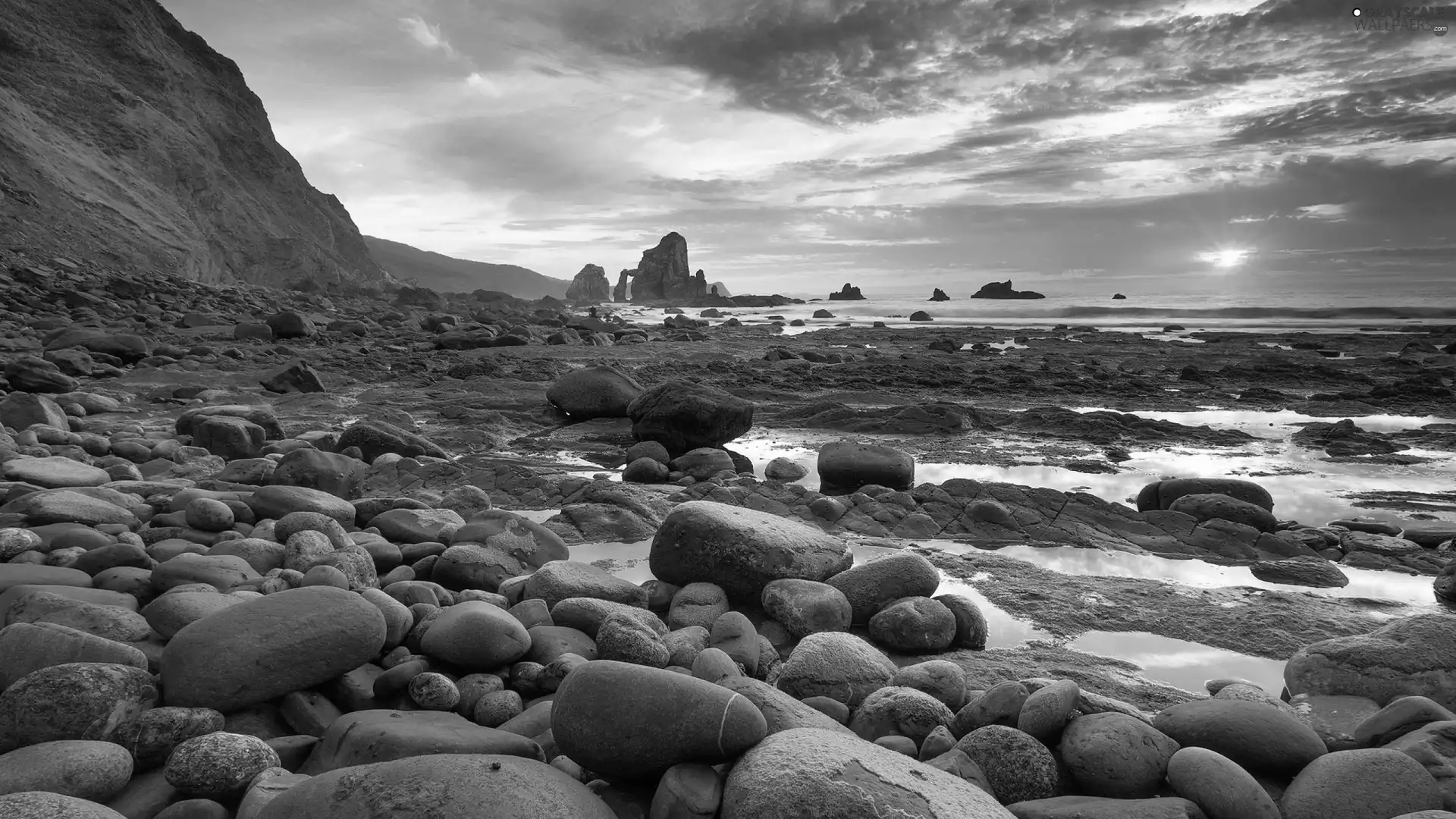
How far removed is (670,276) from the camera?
110 meters

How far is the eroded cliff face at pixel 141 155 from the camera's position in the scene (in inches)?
931

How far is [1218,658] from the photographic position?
342cm

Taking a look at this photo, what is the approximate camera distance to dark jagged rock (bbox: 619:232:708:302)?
10938 centimetres

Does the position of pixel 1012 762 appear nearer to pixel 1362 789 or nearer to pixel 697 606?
pixel 1362 789

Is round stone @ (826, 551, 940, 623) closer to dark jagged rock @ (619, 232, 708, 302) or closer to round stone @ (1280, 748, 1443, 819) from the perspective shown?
round stone @ (1280, 748, 1443, 819)

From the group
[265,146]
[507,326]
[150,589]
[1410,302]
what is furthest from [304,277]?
[1410,302]

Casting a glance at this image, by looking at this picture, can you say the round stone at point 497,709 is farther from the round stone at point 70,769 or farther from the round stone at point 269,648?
the round stone at point 70,769

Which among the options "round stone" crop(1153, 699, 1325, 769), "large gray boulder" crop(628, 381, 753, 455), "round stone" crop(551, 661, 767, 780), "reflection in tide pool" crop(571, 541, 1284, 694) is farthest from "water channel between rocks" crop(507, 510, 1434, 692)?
"large gray boulder" crop(628, 381, 753, 455)

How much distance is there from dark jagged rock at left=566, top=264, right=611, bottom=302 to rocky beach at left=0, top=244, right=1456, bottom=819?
4910 inches

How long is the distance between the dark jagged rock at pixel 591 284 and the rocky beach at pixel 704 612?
124716mm

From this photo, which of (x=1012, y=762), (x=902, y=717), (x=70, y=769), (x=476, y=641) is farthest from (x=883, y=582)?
(x=70, y=769)

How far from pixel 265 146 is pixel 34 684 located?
5241 centimetres

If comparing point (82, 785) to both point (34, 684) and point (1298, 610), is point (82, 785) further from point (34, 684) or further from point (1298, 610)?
point (1298, 610)

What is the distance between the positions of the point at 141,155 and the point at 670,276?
8014 centimetres
